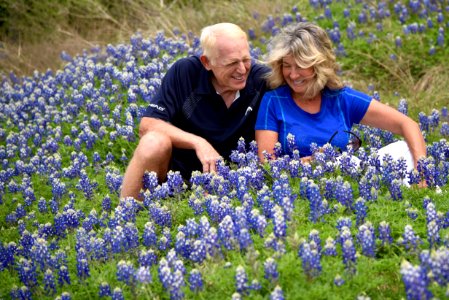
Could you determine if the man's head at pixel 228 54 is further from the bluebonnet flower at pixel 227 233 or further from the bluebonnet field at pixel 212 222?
the bluebonnet flower at pixel 227 233

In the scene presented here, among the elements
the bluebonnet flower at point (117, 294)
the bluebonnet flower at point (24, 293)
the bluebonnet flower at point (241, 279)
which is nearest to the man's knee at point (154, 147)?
the bluebonnet flower at point (24, 293)

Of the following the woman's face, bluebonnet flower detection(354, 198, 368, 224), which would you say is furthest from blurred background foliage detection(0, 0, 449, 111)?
bluebonnet flower detection(354, 198, 368, 224)

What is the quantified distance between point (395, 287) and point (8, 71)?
1085 cm

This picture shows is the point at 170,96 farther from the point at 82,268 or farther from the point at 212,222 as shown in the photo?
the point at 82,268

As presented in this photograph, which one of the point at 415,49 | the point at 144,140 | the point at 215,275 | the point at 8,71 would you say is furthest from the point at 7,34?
the point at 215,275

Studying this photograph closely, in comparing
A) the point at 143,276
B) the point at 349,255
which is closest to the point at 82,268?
the point at 143,276

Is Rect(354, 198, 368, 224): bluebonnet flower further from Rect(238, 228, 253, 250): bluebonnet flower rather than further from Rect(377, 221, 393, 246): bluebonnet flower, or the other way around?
Rect(238, 228, 253, 250): bluebonnet flower

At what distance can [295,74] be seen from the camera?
6027mm

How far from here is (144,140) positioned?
6.12 m

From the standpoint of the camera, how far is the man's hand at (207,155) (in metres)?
5.86

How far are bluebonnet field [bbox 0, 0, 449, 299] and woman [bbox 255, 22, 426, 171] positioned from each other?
314 millimetres

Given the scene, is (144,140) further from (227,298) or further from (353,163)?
(227,298)

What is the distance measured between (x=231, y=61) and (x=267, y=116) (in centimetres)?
54

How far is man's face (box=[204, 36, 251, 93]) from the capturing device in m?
6.07
